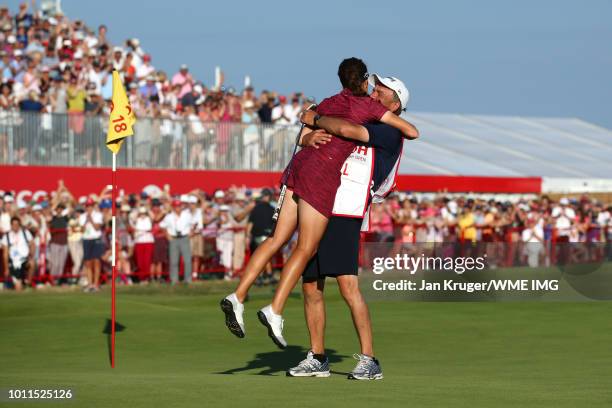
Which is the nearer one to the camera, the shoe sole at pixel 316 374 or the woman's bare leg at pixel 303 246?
the woman's bare leg at pixel 303 246

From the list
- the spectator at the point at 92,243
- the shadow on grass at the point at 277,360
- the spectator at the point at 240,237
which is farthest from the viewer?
the spectator at the point at 240,237

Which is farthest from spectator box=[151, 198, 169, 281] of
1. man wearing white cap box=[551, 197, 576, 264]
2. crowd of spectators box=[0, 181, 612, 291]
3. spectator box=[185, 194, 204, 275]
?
man wearing white cap box=[551, 197, 576, 264]

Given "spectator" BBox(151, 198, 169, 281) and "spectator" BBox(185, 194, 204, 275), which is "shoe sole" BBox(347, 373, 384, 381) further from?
"spectator" BBox(185, 194, 204, 275)

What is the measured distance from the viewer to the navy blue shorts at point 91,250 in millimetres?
25016

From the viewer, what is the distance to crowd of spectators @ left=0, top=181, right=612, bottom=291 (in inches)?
971

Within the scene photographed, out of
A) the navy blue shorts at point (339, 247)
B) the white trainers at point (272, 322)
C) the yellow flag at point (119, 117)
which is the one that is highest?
the yellow flag at point (119, 117)

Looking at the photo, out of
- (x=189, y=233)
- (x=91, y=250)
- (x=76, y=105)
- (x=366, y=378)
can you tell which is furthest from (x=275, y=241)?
(x=76, y=105)

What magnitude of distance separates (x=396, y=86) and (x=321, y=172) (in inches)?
37.5

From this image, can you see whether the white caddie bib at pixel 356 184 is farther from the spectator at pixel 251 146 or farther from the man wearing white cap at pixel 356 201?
the spectator at pixel 251 146

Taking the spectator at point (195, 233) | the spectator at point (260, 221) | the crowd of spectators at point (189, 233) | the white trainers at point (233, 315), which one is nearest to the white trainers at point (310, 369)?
the white trainers at point (233, 315)

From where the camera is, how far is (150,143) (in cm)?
3044

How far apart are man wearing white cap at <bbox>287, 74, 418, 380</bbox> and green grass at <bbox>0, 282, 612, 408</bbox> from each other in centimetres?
35

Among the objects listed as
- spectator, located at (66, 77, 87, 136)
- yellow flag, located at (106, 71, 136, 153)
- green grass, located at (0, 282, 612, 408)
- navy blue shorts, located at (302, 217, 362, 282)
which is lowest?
green grass, located at (0, 282, 612, 408)

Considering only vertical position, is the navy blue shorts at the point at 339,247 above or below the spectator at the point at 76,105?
below
